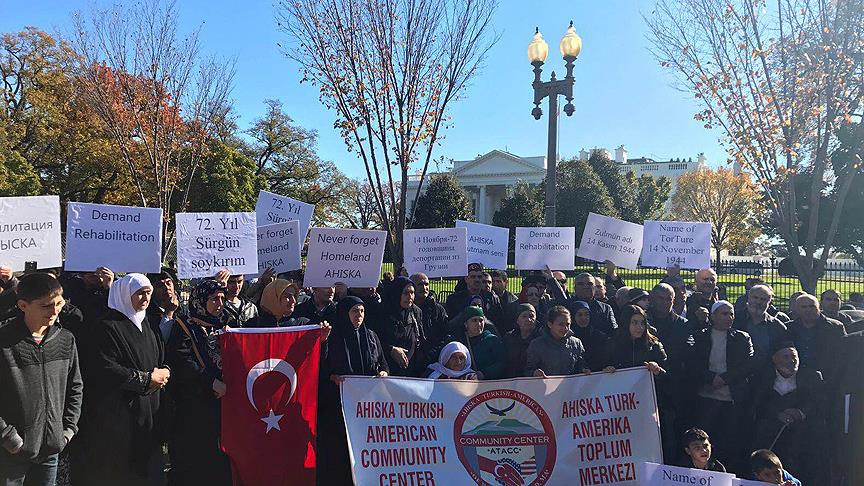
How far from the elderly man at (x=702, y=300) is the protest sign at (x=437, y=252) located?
127 inches

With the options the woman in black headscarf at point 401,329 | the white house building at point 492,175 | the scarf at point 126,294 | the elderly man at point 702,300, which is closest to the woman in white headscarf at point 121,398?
the scarf at point 126,294

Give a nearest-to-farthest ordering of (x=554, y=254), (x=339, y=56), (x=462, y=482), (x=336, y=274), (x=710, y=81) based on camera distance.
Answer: (x=462, y=482), (x=336, y=274), (x=554, y=254), (x=710, y=81), (x=339, y=56)

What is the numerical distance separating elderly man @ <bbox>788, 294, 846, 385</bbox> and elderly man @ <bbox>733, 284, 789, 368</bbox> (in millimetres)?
248

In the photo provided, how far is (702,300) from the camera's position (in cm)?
694

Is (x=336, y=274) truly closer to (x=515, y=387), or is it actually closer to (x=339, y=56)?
(x=515, y=387)

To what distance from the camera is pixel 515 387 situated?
16.7ft

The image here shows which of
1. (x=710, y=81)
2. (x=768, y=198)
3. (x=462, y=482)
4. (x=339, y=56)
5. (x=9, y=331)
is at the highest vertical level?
(x=339, y=56)

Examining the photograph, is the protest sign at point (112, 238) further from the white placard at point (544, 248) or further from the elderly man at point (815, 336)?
the elderly man at point (815, 336)

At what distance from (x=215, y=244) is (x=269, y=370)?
277 centimetres

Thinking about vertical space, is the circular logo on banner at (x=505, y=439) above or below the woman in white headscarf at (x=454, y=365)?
below

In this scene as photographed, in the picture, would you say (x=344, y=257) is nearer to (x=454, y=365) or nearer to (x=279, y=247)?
(x=279, y=247)

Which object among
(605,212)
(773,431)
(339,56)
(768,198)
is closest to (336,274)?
(773,431)

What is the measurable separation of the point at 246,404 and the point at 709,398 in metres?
4.09

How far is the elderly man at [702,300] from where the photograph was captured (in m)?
6.27
